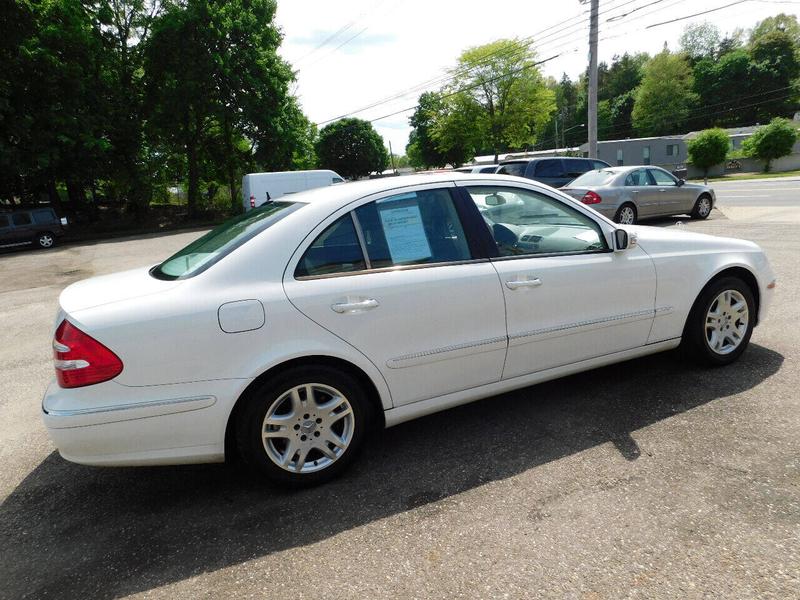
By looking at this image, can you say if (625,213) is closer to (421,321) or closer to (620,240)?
(620,240)

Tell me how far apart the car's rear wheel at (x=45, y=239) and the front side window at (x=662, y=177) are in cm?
2196

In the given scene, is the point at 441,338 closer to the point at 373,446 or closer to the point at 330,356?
the point at 330,356

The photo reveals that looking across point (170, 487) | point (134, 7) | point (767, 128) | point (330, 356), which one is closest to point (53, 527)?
point (170, 487)

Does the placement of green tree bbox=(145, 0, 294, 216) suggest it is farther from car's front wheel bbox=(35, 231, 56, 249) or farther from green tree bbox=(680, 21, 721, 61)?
green tree bbox=(680, 21, 721, 61)


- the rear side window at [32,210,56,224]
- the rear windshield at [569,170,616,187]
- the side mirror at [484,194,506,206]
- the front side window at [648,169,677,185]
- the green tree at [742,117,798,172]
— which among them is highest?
the rear side window at [32,210,56,224]

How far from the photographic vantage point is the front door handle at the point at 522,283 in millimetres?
3098

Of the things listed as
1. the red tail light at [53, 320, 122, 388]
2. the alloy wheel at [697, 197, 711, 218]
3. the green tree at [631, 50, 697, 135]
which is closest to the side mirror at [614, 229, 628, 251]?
the red tail light at [53, 320, 122, 388]

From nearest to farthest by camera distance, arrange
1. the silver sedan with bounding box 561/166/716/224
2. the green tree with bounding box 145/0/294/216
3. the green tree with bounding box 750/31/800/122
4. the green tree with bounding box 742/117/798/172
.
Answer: the silver sedan with bounding box 561/166/716/224
the green tree with bounding box 145/0/294/216
the green tree with bounding box 742/117/798/172
the green tree with bounding box 750/31/800/122

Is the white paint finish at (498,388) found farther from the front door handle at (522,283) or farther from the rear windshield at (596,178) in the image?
Result: the rear windshield at (596,178)

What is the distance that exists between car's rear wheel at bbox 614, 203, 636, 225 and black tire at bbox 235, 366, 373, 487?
10.4 metres

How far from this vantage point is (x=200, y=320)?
8.07 feet

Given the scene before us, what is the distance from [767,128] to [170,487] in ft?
164

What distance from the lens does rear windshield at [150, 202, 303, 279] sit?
2.78 m

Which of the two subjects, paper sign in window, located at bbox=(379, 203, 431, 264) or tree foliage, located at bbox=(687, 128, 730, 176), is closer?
paper sign in window, located at bbox=(379, 203, 431, 264)
